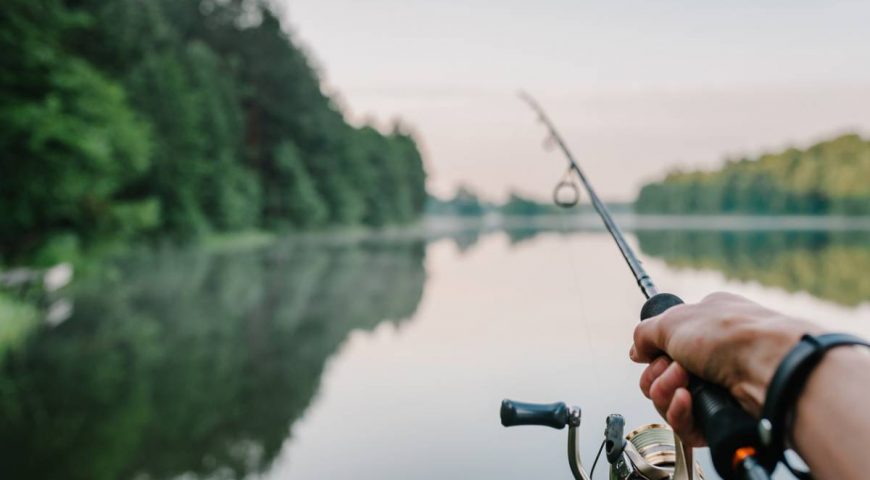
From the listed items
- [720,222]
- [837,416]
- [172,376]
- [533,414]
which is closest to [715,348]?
[837,416]

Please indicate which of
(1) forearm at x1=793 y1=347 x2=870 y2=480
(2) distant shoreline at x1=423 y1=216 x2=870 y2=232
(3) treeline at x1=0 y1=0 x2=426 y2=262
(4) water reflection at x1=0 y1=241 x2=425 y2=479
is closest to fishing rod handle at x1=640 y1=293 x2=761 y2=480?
(1) forearm at x1=793 y1=347 x2=870 y2=480

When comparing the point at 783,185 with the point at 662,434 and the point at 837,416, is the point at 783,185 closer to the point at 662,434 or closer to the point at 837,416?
the point at 662,434

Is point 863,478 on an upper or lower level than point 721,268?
upper

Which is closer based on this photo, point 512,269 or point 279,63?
point 512,269

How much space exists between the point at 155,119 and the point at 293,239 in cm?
2118

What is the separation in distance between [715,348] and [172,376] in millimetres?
10433

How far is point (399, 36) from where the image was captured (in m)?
24.8

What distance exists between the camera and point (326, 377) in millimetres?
10586

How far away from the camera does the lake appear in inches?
276

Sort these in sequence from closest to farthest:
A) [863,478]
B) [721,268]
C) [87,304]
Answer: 1. [863,478]
2. [87,304]
3. [721,268]

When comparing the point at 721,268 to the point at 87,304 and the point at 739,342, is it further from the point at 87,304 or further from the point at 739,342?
the point at 739,342

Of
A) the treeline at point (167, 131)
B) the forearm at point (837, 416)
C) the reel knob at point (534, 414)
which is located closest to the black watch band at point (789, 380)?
the forearm at point (837, 416)

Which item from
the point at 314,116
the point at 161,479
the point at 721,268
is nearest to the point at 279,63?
the point at 314,116

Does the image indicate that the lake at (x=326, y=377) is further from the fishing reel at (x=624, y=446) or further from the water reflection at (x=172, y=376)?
the fishing reel at (x=624, y=446)
